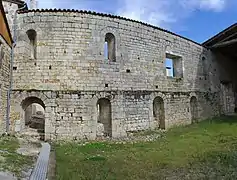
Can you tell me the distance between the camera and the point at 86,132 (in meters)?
11.2

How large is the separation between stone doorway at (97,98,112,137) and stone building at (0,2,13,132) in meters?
4.12

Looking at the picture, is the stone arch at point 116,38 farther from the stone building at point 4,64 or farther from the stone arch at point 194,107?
the stone arch at point 194,107

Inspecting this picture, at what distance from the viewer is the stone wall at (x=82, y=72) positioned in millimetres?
11094

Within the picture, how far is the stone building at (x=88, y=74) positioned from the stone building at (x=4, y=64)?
1.44ft

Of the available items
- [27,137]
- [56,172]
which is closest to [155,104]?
[27,137]

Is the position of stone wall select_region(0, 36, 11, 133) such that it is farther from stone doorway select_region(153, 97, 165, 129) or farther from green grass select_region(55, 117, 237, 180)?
stone doorway select_region(153, 97, 165, 129)

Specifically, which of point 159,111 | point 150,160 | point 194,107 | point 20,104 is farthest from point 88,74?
point 194,107

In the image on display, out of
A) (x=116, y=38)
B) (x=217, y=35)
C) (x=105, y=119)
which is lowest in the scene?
(x=105, y=119)

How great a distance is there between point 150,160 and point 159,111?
7.58 meters

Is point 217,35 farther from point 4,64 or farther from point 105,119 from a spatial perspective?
point 4,64

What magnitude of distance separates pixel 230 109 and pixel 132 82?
12.3 m

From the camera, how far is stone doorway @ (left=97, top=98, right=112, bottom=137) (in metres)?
12.0

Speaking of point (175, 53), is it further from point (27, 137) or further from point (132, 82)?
point (27, 137)

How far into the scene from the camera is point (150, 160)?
725 centimetres
